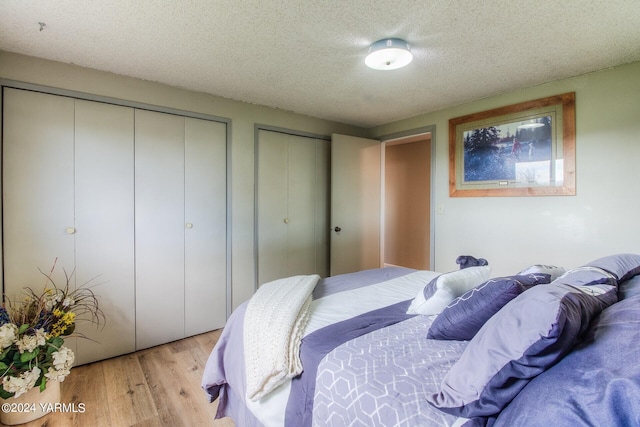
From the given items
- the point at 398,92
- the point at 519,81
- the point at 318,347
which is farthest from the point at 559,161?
the point at 318,347

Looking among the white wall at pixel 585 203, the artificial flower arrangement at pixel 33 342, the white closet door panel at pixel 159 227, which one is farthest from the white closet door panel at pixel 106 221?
the white wall at pixel 585 203

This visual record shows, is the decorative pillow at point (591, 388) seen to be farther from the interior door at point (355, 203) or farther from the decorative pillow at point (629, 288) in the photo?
the interior door at point (355, 203)

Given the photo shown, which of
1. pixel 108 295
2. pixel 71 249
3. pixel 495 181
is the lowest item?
pixel 108 295

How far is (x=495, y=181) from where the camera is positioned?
2918mm

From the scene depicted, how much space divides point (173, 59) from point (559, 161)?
10.4 ft

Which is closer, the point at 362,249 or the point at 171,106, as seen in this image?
the point at 171,106

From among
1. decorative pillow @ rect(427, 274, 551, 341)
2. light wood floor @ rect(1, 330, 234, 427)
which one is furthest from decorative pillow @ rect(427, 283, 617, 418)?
light wood floor @ rect(1, 330, 234, 427)

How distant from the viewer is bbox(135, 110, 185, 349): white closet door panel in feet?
8.48

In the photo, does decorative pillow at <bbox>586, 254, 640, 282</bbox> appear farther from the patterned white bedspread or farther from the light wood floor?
the light wood floor

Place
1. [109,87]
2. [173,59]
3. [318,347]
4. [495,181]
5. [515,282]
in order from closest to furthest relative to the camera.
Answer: [515,282]
[318,347]
[173,59]
[109,87]
[495,181]

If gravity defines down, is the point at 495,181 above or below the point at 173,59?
below

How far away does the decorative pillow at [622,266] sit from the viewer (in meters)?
1.42

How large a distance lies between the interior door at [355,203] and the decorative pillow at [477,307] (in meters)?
2.46

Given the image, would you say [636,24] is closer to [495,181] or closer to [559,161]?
[559,161]
